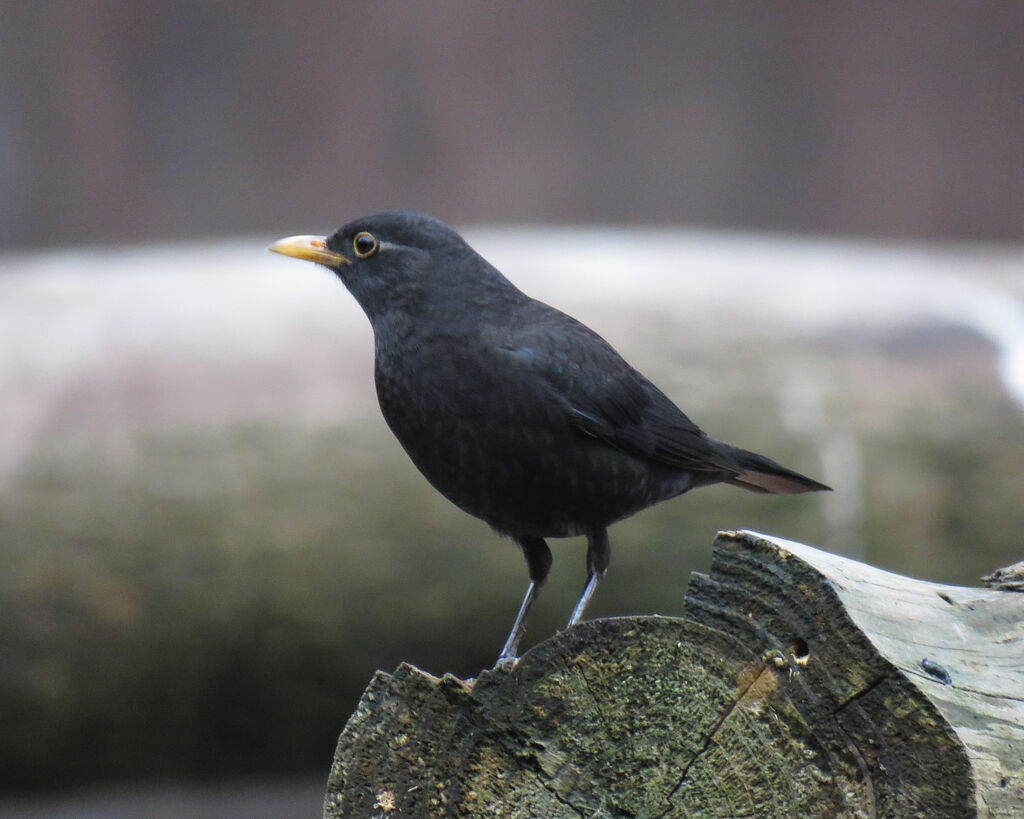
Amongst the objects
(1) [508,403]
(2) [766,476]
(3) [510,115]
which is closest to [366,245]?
(1) [508,403]

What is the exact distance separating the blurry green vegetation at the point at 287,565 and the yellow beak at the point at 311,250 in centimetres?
192

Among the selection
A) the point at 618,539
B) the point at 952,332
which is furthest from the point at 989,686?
the point at 952,332

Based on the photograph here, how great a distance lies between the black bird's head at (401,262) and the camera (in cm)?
373

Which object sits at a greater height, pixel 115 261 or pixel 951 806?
pixel 115 261

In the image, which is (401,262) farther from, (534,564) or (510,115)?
(510,115)

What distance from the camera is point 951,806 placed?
7.37 ft

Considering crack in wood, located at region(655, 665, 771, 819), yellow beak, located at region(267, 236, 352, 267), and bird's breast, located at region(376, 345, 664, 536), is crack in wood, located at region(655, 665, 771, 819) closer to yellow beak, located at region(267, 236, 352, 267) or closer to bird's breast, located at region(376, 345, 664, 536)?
bird's breast, located at region(376, 345, 664, 536)

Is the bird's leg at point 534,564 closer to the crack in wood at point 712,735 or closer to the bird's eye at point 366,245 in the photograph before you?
the bird's eye at point 366,245

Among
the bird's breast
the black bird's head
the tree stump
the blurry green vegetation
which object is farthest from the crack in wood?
the blurry green vegetation

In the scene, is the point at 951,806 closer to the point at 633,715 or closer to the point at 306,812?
the point at 633,715

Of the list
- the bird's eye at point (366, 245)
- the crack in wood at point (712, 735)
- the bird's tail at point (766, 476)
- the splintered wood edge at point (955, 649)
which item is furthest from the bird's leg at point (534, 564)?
the crack in wood at point (712, 735)

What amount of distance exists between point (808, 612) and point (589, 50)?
6.62m

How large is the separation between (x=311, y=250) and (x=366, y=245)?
18 cm

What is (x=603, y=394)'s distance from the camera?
3.70m
